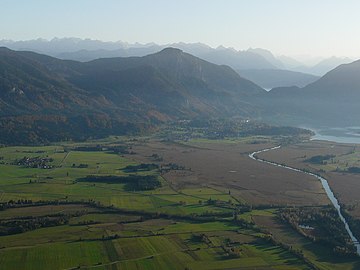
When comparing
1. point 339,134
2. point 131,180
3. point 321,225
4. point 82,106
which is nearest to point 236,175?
point 131,180

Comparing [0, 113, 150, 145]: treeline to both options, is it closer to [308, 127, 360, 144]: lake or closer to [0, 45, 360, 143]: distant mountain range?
[0, 45, 360, 143]: distant mountain range

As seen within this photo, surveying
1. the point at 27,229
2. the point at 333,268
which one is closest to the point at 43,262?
the point at 27,229

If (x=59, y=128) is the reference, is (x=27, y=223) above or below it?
below

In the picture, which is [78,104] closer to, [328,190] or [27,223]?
[328,190]

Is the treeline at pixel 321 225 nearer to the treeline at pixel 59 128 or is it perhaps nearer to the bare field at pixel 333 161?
the bare field at pixel 333 161

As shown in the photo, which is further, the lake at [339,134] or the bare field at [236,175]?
the lake at [339,134]

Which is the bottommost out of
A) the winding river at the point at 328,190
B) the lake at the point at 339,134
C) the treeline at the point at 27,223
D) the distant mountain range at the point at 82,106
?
the treeline at the point at 27,223

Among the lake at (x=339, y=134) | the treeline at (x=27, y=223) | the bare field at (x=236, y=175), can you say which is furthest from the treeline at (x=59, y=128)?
the treeline at (x=27, y=223)
